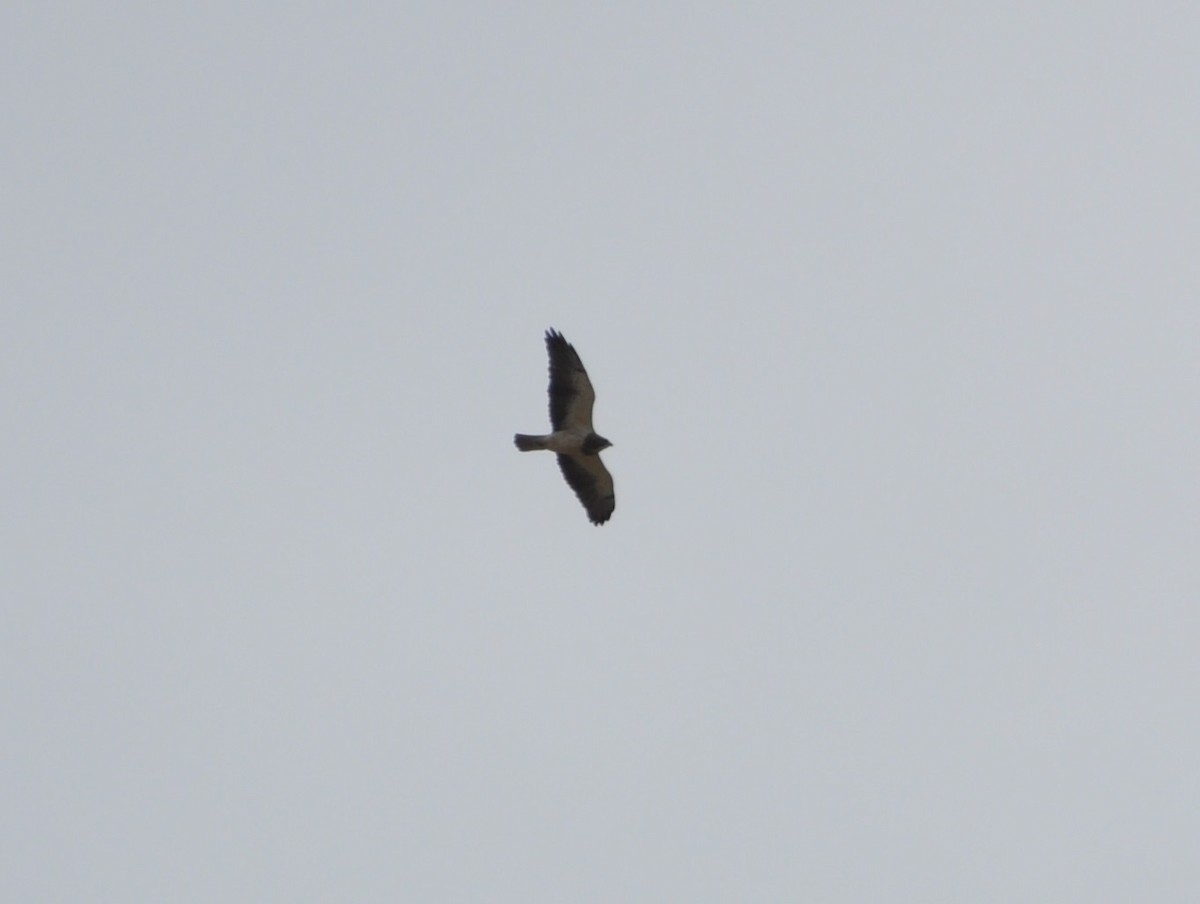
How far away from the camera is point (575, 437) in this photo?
49906 millimetres

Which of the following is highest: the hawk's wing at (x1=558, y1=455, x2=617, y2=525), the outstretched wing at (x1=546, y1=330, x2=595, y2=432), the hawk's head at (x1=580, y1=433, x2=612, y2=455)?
the outstretched wing at (x1=546, y1=330, x2=595, y2=432)

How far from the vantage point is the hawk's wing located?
166 feet

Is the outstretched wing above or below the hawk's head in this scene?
above

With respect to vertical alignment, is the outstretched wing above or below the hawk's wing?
above

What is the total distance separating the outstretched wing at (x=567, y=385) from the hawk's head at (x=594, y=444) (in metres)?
0.39

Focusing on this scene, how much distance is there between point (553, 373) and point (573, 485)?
8.86 feet

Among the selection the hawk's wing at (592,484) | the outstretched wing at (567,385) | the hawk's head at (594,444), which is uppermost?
the outstretched wing at (567,385)

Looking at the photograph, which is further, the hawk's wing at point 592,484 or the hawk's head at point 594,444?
the hawk's wing at point 592,484

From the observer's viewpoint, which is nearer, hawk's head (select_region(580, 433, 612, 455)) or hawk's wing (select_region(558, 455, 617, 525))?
hawk's head (select_region(580, 433, 612, 455))

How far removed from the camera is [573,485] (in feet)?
167

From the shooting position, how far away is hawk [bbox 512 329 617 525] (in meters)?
49.5

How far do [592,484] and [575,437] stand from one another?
1517 mm

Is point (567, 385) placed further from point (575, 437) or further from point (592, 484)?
point (592, 484)

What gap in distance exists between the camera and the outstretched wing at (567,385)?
49.4 metres
